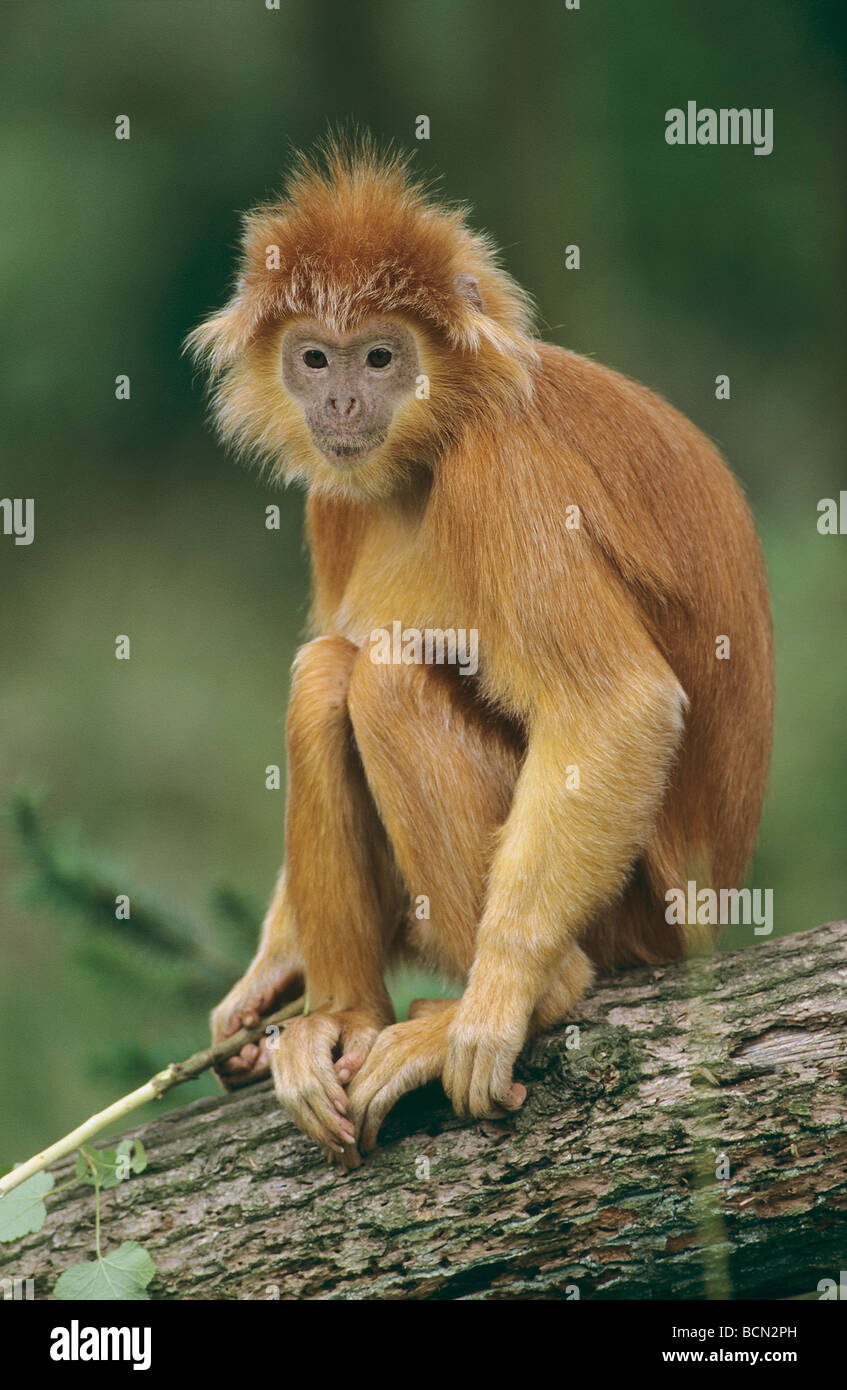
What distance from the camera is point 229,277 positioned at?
27.6 feet

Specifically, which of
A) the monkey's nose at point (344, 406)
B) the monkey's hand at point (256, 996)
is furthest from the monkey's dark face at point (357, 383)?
the monkey's hand at point (256, 996)

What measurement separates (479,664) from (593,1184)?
1403 millimetres

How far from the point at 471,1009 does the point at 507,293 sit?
215 centimetres

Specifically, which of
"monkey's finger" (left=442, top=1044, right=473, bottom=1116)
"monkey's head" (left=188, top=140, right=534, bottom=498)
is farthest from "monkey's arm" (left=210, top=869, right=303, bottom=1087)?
"monkey's head" (left=188, top=140, right=534, bottom=498)

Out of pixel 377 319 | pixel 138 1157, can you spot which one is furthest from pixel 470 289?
pixel 138 1157

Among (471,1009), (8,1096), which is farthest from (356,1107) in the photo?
(8,1096)

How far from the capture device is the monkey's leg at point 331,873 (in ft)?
12.5

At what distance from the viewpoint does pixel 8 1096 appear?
661 centimetres

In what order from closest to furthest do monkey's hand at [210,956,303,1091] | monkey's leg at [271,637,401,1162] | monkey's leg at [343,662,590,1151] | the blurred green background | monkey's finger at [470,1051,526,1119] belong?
monkey's finger at [470,1051,526,1119] → monkey's leg at [343,662,590,1151] → monkey's leg at [271,637,401,1162] → monkey's hand at [210,956,303,1091] → the blurred green background

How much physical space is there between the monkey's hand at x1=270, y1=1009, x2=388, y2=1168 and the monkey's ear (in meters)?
2.11

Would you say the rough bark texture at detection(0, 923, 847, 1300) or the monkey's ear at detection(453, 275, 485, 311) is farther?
the monkey's ear at detection(453, 275, 485, 311)

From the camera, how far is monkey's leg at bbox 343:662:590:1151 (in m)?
3.68

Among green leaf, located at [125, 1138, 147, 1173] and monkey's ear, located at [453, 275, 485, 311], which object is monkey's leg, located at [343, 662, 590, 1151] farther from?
monkey's ear, located at [453, 275, 485, 311]

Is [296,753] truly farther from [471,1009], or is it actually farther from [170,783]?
[170,783]
